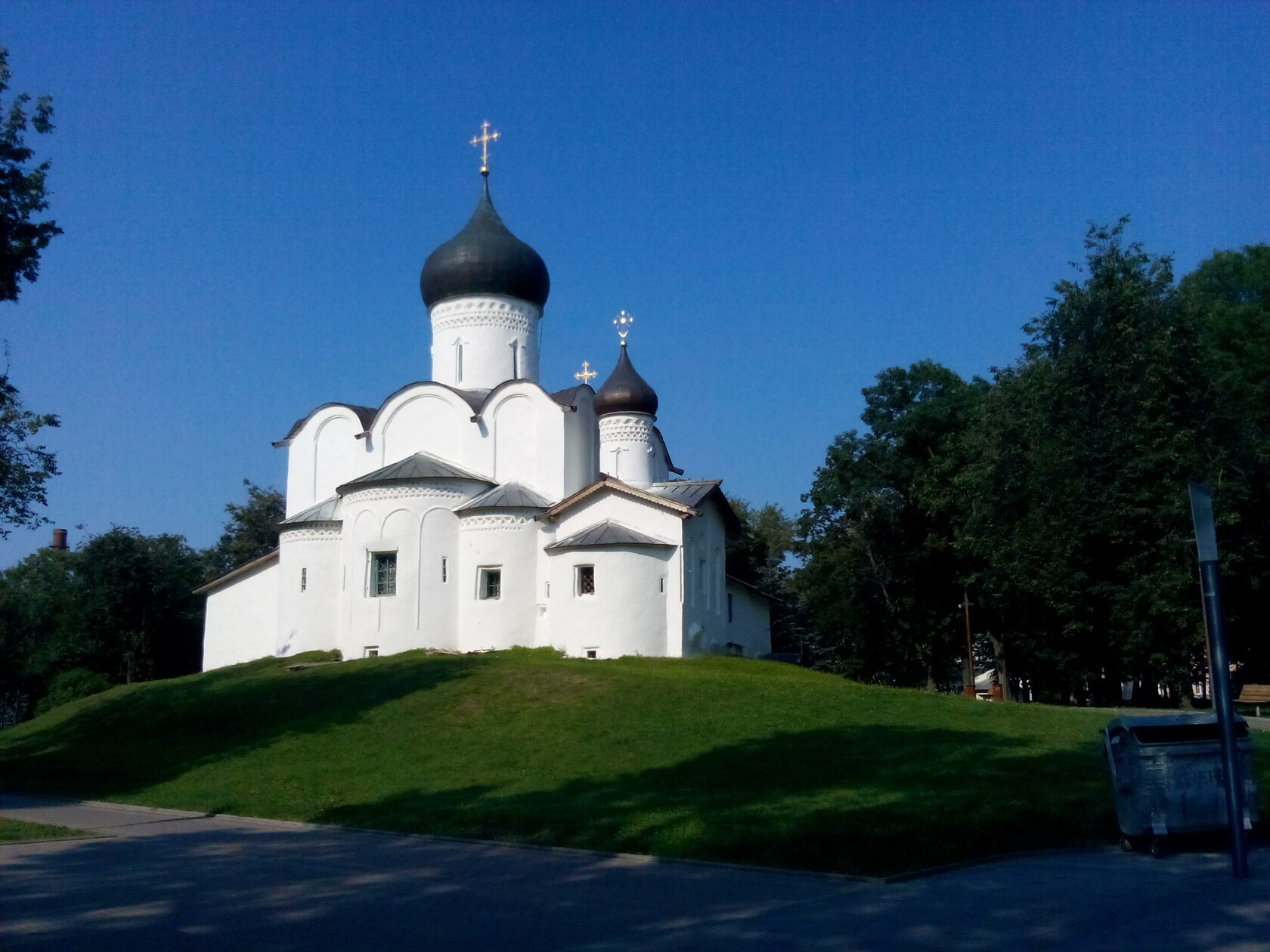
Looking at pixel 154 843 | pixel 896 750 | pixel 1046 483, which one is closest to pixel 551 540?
pixel 1046 483

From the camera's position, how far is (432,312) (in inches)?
1359

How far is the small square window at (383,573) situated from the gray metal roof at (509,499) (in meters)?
2.18

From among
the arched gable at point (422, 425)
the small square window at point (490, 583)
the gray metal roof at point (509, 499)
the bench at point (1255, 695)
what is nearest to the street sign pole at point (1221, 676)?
the gray metal roof at point (509, 499)

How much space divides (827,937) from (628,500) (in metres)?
22.0

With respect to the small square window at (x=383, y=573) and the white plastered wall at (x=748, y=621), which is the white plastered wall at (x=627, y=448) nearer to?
the white plastered wall at (x=748, y=621)

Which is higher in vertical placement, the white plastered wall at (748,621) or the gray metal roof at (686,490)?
the gray metal roof at (686,490)

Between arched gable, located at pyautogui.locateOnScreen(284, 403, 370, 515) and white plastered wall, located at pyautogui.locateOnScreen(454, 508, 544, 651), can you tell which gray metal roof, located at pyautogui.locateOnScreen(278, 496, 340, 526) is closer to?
arched gable, located at pyautogui.locateOnScreen(284, 403, 370, 515)

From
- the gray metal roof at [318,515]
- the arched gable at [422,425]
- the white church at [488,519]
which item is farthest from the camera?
the arched gable at [422,425]

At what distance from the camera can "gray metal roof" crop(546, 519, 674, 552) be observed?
27922 mm

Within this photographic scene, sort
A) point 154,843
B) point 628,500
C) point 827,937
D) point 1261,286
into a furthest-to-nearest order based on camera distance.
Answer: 1. point 1261,286
2. point 628,500
3. point 154,843
4. point 827,937

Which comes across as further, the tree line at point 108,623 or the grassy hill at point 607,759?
the tree line at point 108,623

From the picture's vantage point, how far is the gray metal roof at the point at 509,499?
2934cm

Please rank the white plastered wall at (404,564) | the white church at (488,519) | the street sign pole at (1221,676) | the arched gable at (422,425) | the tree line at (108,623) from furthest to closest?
the tree line at (108,623) → the arched gable at (422,425) → the white plastered wall at (404,564) → the white church at (488,519) → the street sign pole at (1221,676)

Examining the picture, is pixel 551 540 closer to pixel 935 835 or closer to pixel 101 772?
pixel 101 772
